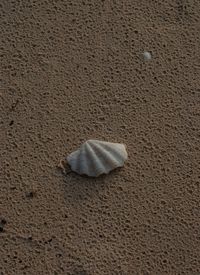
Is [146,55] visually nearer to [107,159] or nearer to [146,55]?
[146,55]

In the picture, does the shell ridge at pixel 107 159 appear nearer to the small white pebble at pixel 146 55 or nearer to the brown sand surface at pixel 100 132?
the brown sand surface at pixel 100 132

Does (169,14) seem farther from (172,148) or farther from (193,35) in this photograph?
(172,148)

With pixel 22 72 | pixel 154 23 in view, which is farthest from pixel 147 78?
pixel 22 72

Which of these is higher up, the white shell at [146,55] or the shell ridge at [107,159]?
the white shell at [146,55]

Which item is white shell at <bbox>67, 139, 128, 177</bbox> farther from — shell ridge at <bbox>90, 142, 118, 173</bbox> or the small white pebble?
the small white pebble

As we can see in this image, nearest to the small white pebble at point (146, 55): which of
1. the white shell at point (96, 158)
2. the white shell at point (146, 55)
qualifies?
the white shell at point (146, 55)
